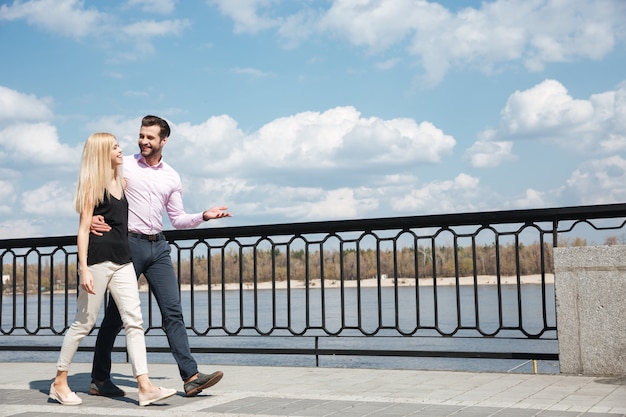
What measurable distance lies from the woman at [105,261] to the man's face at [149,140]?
228 mm

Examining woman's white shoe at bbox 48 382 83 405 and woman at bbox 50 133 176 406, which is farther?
woman's white shoe at bbox 48 382 83 405

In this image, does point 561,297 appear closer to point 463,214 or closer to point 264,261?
point 463,214

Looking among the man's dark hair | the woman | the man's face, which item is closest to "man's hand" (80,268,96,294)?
the woman

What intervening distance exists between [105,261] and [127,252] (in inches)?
6.6

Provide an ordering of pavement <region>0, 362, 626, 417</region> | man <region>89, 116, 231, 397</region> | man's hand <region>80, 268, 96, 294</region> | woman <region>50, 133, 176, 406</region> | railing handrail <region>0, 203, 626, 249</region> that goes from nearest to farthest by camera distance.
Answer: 1. pavement <region>0, 362, 626, 417</region>
2. man's hand <region>80, 268, 96, 294</region>
3. woman <region>50, 133, 176, 406</region>
4. man <region>89, 116, 231, 397</region>
5. railing handrail <region>0, 203, 626, 249</region>

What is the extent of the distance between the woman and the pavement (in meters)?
0.28

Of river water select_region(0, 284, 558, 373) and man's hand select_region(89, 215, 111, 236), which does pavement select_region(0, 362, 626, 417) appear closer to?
river water select_region(0, 284, 558, 373)

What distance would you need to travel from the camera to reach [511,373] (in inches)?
269

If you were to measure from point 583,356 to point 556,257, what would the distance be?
83cm

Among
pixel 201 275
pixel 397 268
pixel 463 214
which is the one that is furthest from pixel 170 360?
pixel 463 214

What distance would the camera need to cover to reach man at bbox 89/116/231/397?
228 inches

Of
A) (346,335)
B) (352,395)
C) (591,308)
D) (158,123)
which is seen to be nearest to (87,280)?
(158,123)

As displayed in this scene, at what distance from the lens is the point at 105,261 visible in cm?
556

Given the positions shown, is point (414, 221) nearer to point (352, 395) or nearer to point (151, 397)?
point (352, 395)
